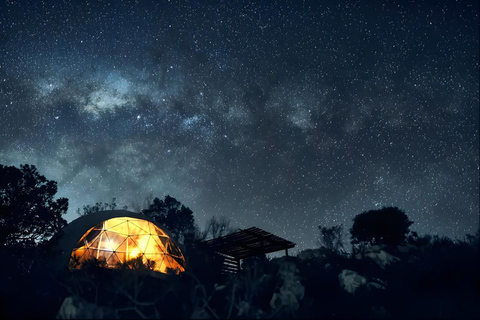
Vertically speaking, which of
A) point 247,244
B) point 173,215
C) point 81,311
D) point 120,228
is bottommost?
point 81,311

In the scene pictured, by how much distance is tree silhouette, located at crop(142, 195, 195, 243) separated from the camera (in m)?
32.2

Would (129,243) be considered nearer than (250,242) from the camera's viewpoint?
No

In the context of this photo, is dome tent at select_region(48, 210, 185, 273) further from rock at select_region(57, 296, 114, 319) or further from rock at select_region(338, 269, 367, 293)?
rock at select_region(338, 269, 367, 293)

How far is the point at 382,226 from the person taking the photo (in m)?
25.9

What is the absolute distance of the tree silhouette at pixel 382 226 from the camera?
25.5 metres

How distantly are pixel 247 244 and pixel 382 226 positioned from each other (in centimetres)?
1423

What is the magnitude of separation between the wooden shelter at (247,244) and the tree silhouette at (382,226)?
40.0 ft

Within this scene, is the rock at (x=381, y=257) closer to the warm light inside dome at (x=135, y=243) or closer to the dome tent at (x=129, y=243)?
the dome tent at (x=129, y=243)

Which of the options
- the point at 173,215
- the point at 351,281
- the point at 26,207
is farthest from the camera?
the point at 173,215

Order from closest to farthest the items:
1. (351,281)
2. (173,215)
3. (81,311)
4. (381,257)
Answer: (81,311), (351,281), (381,257), (173,215)

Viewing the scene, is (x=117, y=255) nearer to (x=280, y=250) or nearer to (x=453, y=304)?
(x=280, y=250)

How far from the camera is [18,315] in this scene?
330 inches

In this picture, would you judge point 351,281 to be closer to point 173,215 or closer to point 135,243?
point 135,243

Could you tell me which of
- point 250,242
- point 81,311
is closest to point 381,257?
point 81,311
